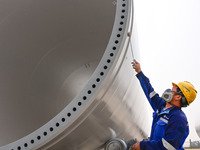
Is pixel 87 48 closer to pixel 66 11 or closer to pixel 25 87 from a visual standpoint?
pixel 66 11

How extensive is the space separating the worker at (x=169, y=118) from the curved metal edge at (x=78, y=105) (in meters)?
0.37

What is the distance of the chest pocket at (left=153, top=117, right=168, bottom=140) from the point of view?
1.62 m

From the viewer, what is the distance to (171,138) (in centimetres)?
147

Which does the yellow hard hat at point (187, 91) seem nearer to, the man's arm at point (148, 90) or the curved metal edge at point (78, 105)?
the man's arm at point (148, 90)

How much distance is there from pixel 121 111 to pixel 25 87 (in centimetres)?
103

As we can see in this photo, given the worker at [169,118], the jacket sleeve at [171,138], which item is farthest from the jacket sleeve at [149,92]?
the jacket sleeve at [171,138]

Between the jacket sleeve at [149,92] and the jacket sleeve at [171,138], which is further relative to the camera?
the jacket sleeve at [149,92]

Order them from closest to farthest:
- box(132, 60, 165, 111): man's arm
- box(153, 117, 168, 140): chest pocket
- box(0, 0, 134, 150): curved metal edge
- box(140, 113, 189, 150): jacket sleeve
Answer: box(0, 0, 134, 150): curved metal edge
box(140, 113, 189, 150): jacket sleeve
box(153, 117, 168, 140): chest pocket
box(132, 60, 165, 111): man's arm

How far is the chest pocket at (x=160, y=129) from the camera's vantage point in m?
1.62

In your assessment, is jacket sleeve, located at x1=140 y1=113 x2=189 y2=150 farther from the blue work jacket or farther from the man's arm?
the man's arm

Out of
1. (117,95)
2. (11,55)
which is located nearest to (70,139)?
(117,95)

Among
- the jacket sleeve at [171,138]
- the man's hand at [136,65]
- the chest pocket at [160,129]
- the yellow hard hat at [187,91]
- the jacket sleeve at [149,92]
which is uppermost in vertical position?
the man's hand at [136,65]

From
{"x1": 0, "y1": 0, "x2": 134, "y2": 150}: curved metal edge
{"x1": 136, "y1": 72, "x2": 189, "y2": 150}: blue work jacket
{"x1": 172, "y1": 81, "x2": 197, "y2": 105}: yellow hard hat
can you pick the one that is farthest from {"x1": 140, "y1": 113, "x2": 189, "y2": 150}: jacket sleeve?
{"x1": 0, "y1": 0, "x2": 134, "y2": 150}: curved metal edge

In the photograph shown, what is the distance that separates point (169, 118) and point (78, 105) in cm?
67
